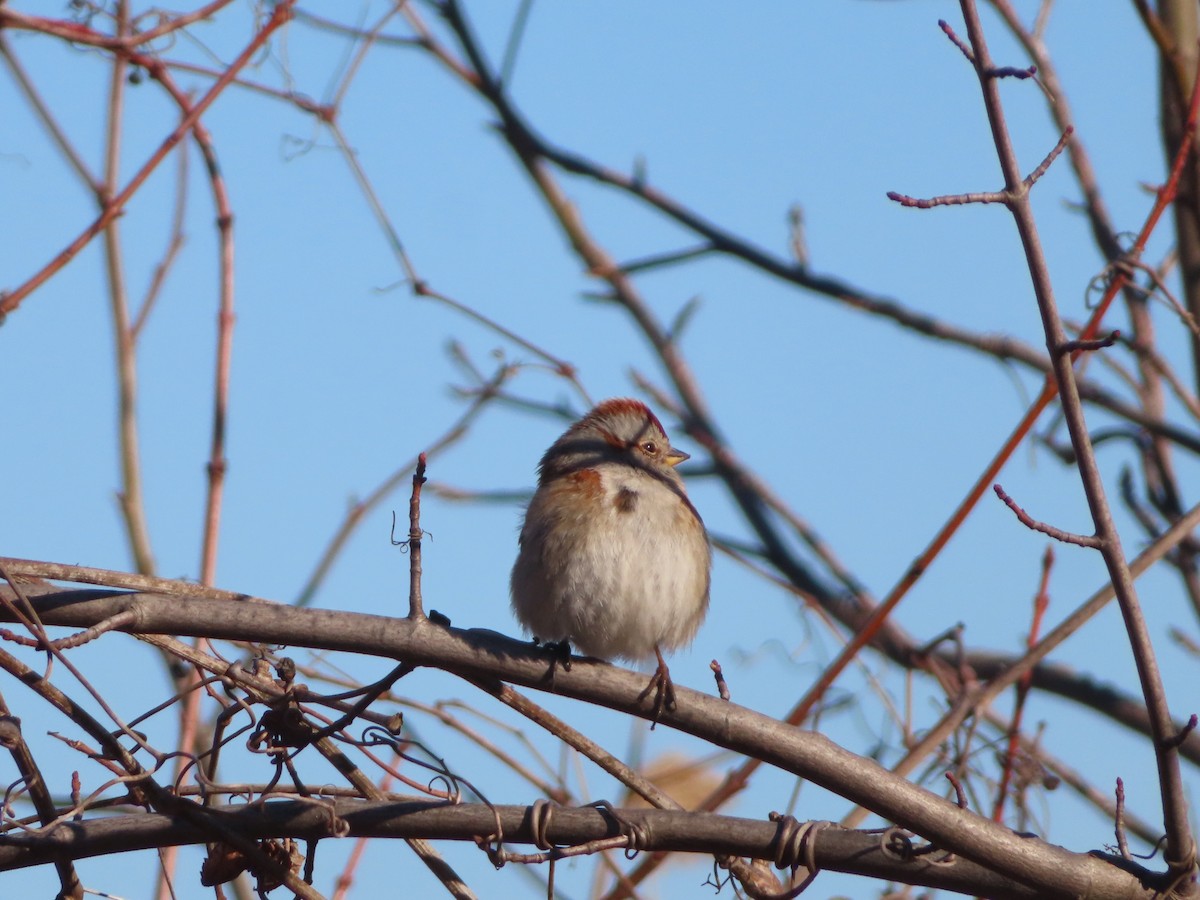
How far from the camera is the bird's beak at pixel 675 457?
499 cm

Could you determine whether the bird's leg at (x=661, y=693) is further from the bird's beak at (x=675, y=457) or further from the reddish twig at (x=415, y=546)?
the bird's beak at (x=675, y=457)

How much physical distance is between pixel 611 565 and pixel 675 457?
1.12 meters

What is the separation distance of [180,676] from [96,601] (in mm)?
1278

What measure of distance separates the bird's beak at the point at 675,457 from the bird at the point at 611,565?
22.9 inches

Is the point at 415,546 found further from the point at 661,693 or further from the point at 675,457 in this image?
the point at 675,457

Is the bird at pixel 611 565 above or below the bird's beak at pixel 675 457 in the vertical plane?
below

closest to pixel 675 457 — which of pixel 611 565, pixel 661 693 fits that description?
pixel 611 565

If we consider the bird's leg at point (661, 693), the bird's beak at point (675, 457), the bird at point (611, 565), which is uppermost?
the bird's beak at point (675, 457)

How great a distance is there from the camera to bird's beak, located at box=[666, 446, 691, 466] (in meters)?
4.99

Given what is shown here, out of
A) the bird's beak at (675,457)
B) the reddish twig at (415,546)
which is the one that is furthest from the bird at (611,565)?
the reddish twig at (415,546)

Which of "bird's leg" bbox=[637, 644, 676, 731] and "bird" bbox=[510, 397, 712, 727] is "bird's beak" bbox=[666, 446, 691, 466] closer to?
"bird" bbox=[510, 397, 712, 727]

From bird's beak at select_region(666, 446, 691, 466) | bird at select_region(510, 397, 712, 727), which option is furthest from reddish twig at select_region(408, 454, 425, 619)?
bird's beak at select_region(666, 446, 691, 466)

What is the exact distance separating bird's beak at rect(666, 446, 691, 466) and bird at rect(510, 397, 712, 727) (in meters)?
0.58

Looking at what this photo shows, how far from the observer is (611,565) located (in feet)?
13.0
